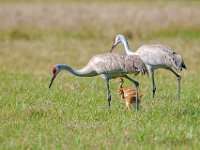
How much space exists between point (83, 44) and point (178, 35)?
163 inches

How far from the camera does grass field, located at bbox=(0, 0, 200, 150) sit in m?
7.72

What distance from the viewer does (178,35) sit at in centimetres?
2556

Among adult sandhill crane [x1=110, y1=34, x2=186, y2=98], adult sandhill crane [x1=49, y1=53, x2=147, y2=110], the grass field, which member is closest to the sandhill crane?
the grass field

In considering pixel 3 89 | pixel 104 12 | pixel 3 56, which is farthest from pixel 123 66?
pixel 104 12

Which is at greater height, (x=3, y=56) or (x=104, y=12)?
(x=104, y=12)

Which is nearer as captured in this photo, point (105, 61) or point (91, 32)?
point (105, 61)

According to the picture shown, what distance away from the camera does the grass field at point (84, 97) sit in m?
7.72

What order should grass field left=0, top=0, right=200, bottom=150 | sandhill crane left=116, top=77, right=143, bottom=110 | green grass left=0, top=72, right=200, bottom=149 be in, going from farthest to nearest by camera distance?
1. sandhill crane left=116, top=77, right=143, bottom=110
2. grass field left=0, top=0, right=200, bottom=150
3. green grass left=0, top=72, right=200, bottom=149

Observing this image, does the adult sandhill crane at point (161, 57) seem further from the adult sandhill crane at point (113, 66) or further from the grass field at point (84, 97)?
the adult sandhill crane at point (113, 66)

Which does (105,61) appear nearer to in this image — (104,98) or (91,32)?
(104,98)

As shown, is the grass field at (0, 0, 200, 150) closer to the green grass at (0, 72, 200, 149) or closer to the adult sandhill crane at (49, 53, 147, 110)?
the green grass at (0, 72, 200, 149)

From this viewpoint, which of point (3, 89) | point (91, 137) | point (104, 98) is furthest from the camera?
point (3, 89)

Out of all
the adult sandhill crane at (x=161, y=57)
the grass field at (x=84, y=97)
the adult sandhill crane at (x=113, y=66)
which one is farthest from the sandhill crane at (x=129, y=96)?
the adult sandhill crane at (x=161, y=57)

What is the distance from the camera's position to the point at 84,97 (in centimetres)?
1112
